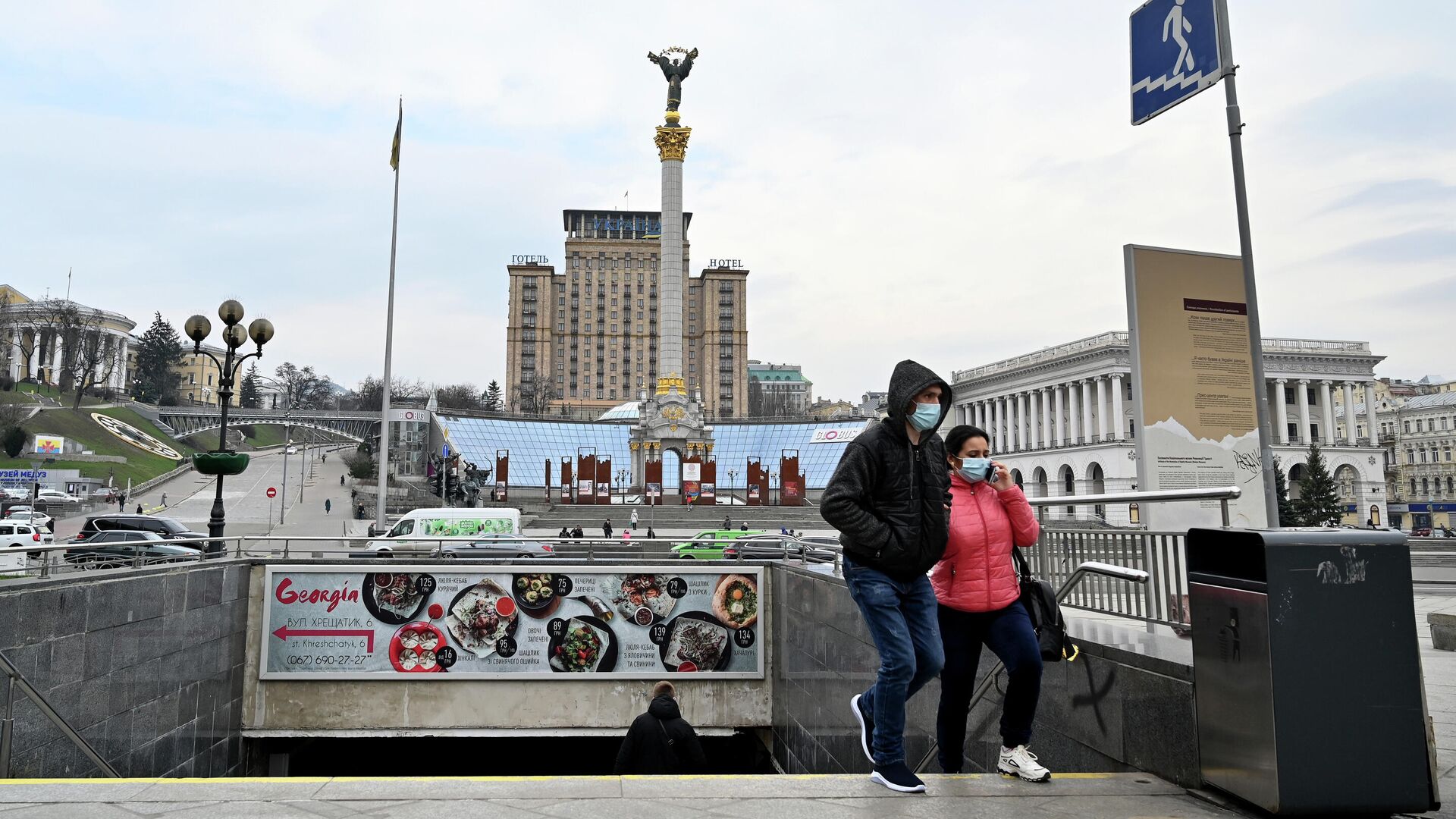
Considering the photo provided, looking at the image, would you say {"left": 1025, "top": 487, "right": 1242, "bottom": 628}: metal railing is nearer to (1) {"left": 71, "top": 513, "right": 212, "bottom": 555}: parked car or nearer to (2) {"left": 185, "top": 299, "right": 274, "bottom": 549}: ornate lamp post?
(2) {"left": 185, "top": 299, "right": 274, "bottom": 549}: ornate lamp post

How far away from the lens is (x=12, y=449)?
62719mm

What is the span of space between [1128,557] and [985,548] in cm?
196

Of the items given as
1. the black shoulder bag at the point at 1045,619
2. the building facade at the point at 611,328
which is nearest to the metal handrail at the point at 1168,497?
the black shoulder bag at the point at 1045,619

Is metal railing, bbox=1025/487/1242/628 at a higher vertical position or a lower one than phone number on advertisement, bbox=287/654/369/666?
higher

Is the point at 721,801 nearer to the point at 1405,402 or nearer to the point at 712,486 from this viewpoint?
the point at 712,486

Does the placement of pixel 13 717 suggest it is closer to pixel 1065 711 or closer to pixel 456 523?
pixel 1065 711

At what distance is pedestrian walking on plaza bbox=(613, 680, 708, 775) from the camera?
7051 millimetres

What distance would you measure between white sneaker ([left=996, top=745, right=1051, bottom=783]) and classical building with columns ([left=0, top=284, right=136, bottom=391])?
335 feet

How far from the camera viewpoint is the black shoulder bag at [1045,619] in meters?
4.55

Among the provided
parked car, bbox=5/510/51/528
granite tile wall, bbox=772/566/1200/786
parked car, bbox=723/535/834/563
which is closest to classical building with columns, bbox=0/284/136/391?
parked car, bbox=5/510/51/528

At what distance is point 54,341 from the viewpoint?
96.3 metres

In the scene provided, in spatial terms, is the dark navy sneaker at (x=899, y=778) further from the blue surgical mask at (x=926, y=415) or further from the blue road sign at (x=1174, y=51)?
the blue road sign at (x=1174, y=51)

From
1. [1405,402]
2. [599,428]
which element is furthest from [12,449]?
[1405,402]

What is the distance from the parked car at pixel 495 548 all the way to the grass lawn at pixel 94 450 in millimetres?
55076
